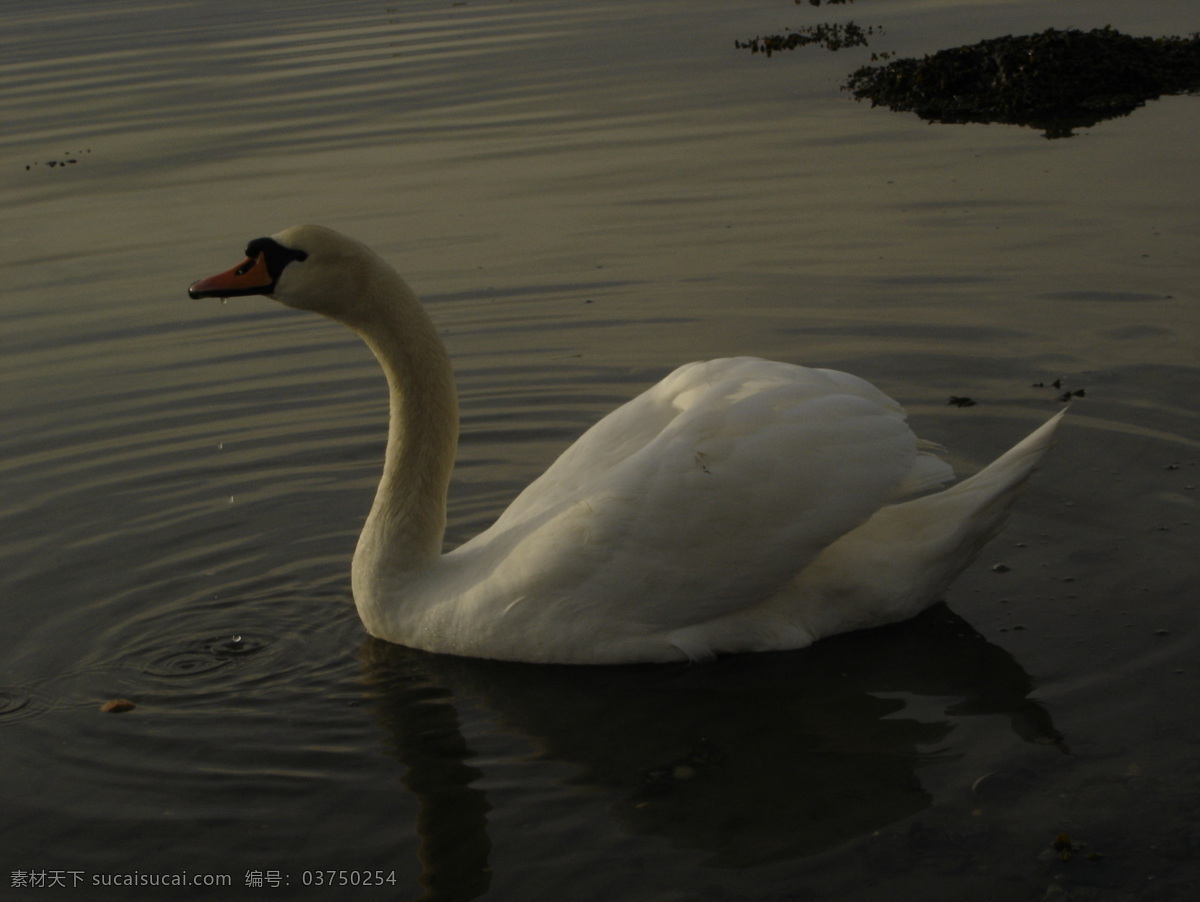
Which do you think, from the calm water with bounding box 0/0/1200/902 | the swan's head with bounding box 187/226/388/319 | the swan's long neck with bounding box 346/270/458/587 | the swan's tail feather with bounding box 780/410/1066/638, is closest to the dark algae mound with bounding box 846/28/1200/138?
the calm water with bounding box 0/0/1200/902

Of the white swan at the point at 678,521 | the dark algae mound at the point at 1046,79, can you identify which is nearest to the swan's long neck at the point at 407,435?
the white swan at the point at 678,521

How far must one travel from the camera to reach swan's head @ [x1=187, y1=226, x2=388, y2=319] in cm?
579

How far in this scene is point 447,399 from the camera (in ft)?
20.8

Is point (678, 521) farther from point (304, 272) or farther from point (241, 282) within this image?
point (241, 282)

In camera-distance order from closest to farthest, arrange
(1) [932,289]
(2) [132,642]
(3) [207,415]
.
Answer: (2) [132,642] < (3) [207,415] < (1) [932,289]

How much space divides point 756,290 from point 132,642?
5.59 m

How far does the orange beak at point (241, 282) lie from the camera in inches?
224

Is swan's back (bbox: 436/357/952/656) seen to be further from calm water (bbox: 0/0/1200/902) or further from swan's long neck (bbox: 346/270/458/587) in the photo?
swan's long neck (bbox: 346/270/458/587)

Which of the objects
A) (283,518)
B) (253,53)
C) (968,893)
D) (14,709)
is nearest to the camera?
(968,893)

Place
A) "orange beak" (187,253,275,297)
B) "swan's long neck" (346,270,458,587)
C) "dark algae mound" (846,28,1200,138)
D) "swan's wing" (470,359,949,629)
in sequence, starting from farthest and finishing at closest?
"dark algae mound" (846,28,1200,138), "swan's long neck" (346,270,458,587), "orange beak" (187,253,275,297), "swan's wing" (470,359,949,629)

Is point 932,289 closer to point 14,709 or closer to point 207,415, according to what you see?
point 207,415

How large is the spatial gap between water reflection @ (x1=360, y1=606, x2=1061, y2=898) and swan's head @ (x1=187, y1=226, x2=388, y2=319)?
1504mm

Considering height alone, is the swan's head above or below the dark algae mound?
below

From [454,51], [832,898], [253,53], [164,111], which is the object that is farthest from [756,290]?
[253,53]
